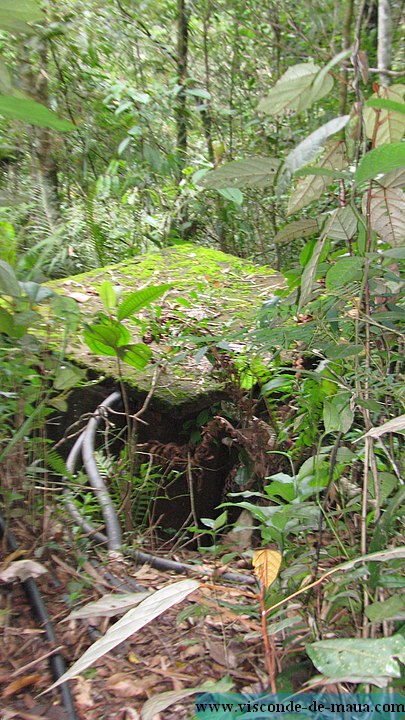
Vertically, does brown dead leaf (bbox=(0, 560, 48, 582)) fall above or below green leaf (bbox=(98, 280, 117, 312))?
below

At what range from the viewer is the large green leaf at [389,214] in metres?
0.87

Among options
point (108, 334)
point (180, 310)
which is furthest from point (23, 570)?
point (180, 310)

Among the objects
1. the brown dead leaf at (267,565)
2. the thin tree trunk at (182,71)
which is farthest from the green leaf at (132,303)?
the thin tree trunk at (182,71)

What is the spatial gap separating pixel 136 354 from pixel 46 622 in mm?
739

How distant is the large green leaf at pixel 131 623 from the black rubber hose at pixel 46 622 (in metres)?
0.39

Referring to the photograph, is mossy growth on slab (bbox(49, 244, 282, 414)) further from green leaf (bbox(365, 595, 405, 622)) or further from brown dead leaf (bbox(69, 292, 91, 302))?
green leaf (bbox(365, 595, 405, 622))

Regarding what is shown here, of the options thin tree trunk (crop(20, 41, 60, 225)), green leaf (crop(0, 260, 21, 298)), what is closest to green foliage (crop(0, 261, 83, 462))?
green leaf (crop(0, 260, 21, 298))

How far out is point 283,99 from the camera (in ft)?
2.78

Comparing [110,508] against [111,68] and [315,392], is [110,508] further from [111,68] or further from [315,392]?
[111,68]

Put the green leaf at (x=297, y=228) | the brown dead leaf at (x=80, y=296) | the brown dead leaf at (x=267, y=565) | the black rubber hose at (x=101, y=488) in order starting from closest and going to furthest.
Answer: the brown dead leaf at (x=267, y=565), the green leaf at (x=297, y=228), the black rubber hose at (x=101, y=488), the brown dead leaf at (x=80, y=296)

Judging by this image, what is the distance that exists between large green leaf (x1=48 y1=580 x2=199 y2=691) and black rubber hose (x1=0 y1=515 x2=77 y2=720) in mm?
391

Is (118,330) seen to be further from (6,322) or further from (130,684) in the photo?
(130,684)

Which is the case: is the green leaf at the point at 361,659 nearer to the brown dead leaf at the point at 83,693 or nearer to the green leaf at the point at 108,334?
the brown dead leaf at the point at 83,693

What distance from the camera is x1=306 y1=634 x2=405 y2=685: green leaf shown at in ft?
1.98
